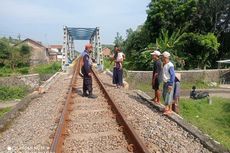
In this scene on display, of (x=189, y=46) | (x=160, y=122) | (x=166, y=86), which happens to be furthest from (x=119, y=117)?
(x=189, y=46)

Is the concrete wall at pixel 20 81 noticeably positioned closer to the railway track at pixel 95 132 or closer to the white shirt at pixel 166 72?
the railway track at pixel 95 132

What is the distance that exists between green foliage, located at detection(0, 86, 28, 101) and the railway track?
23.1 metres

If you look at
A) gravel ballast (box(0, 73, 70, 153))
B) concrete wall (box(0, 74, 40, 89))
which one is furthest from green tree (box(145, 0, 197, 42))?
gravel ballast (box(0, 73, 70, 153))

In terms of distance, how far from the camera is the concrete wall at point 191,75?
2678cm

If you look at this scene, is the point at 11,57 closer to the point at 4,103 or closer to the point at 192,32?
the point at 4,103

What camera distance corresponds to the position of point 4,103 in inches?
1175

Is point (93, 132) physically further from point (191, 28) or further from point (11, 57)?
point (11, 57)

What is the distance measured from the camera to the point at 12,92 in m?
31.6

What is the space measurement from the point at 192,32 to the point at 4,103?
21.1 m

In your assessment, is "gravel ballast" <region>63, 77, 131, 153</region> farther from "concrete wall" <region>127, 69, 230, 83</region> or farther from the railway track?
"concrete wall" <region>127, 69, 230, 83</region>

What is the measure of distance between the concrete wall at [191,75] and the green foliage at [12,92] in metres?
11.1

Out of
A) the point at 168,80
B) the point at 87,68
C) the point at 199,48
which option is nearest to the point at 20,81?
the point at 199,48

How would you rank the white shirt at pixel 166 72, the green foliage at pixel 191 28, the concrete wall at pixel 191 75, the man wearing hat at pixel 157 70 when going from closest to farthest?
1. the white shirt at pixel 166 72
2. the man wearing hat at pixel 157 70
3. the concrete wall at pixel 191 75
4. the green foliage at pixel 191 28

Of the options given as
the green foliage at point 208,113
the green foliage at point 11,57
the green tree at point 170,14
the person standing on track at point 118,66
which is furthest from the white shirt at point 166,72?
the green foliage at point 11,57
